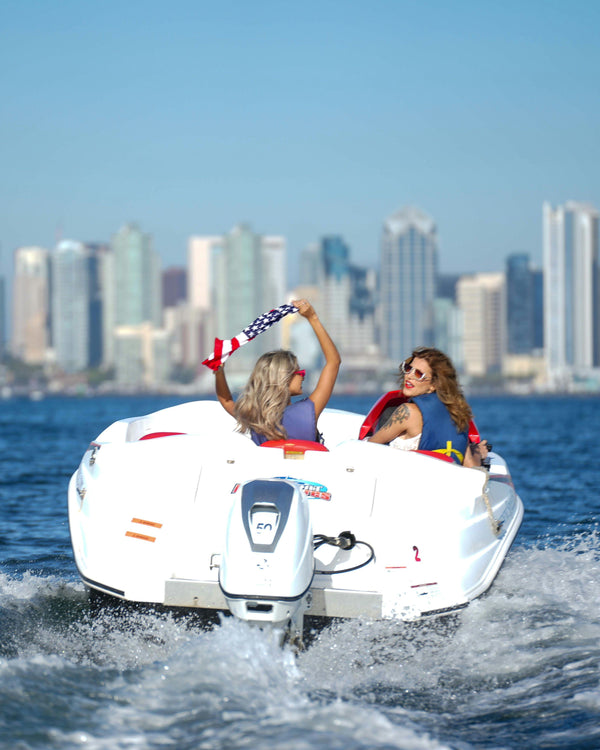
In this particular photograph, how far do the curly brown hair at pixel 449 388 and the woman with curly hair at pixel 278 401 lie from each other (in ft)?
2.05

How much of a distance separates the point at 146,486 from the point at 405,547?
4.42 feet

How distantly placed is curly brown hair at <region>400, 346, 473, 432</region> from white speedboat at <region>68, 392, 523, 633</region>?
615mm

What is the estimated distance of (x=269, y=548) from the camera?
14.7 ft

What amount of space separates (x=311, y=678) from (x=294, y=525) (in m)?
0.64

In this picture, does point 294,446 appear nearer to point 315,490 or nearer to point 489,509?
point 315,490

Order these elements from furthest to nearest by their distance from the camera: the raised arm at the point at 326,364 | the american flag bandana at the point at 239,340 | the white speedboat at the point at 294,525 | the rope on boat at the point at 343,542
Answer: the raised arm at the point at 326,364 → the american flag bandana at the point at 239,340 → the rope on boat at the point at 343,542 → the white speedboat at the point at 294,525

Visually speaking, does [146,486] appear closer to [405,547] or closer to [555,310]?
[405,547]

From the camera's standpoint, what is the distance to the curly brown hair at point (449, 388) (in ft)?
19.7

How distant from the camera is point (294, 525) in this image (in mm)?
4566

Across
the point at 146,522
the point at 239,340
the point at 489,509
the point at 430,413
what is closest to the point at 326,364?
the point at 239,340

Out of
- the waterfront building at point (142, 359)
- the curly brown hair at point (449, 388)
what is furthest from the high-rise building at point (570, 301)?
the curly brown hair at point (449, 388)

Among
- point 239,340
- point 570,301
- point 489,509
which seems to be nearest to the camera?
point 489,509

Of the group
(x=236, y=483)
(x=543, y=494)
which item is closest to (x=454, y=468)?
(x=236, y=483)

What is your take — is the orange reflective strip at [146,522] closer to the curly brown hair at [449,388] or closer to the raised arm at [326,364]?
the raised arm at [326,364]
